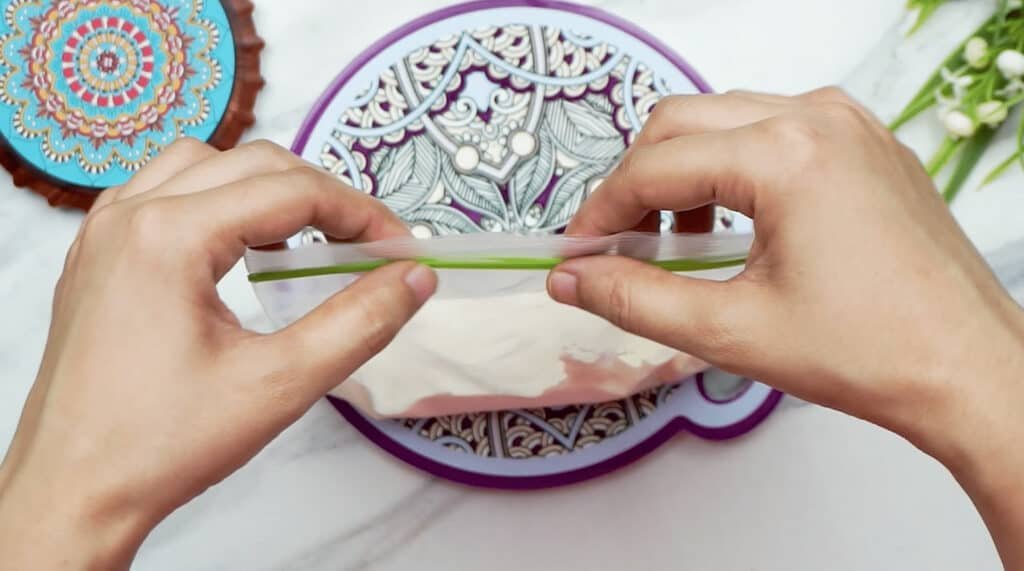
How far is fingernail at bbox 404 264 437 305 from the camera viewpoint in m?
0.41

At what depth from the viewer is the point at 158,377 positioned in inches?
14.8

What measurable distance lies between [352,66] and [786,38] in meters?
0.35

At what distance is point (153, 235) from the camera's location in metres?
0.39

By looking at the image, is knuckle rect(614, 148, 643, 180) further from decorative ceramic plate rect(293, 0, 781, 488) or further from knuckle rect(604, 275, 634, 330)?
decorative ceramic plate rect(293, 0, 781, 488)

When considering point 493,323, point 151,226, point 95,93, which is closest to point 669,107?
point 493,323

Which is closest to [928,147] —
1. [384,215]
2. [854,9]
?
[854,9]

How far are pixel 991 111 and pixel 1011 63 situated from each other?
37 mm

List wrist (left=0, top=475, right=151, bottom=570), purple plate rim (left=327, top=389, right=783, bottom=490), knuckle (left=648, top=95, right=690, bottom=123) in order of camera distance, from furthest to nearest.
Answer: purple plate rim (left=327, top=389, right=783, bottom=490) → knuckle (left=648, top=95, right=690, bottom=123) → wrist (left=0, top=475, right=151, bottom=570)

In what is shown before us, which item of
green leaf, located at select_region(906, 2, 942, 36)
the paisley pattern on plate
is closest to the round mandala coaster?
the paisley pattern on plate

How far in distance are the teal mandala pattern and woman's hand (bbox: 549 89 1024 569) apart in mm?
402

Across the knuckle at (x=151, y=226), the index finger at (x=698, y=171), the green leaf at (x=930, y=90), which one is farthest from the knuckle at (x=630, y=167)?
the green leaf at (x=930, y=90)

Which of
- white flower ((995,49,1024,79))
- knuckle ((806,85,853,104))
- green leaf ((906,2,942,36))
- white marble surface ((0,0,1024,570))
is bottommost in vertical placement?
white marble surface ((0,0,1024,570))

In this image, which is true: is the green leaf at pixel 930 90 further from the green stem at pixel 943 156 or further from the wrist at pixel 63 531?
the wrist at pixel 63 531

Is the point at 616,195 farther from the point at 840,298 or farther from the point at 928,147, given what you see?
the point at 928,147
